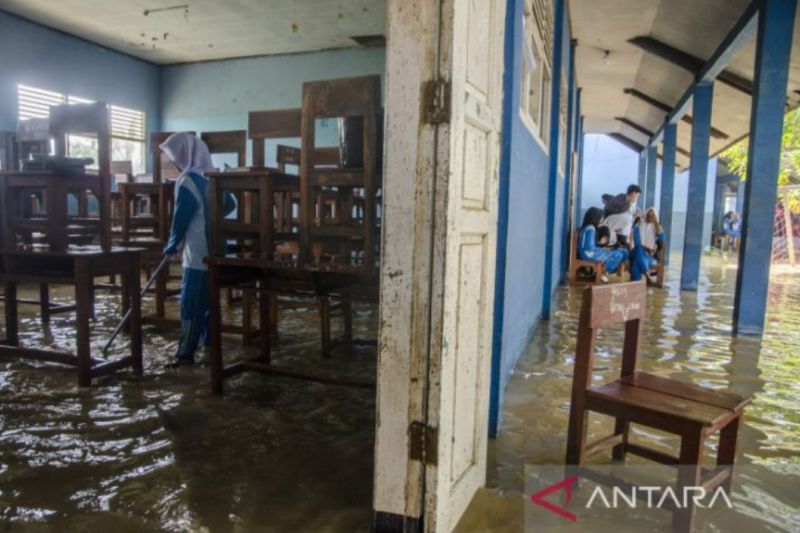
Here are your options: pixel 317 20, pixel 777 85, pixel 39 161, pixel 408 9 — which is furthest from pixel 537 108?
pixel 317 20

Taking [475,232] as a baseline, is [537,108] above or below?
above

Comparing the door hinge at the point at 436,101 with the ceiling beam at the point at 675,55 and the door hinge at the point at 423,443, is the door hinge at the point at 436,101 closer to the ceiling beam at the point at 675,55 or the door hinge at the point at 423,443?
the door hinge at the point at 423,443

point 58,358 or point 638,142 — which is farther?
point 638,142

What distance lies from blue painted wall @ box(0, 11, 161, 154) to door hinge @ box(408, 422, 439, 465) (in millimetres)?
9527

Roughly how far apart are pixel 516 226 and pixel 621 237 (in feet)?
16.7

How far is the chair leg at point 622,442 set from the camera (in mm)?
2385

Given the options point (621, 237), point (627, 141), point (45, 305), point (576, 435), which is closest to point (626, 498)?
point (576, 435)

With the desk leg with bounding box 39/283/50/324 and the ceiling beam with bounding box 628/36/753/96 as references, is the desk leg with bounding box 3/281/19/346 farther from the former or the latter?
the ceiling beam with bounding box 628/36/753/96

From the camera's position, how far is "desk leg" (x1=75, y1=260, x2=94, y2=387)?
3.15 meters

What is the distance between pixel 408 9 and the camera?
167 centimetres

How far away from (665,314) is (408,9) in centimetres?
552

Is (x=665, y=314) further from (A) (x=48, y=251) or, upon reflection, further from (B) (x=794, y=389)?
(A) (x=48, y=251)

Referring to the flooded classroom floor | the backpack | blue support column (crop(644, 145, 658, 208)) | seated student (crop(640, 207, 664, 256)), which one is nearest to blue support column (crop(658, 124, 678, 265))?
seated student (crop(640, 207, 664, 256))


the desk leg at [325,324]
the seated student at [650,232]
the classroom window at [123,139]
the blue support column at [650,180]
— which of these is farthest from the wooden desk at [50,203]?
the blue support column at [650,180]
